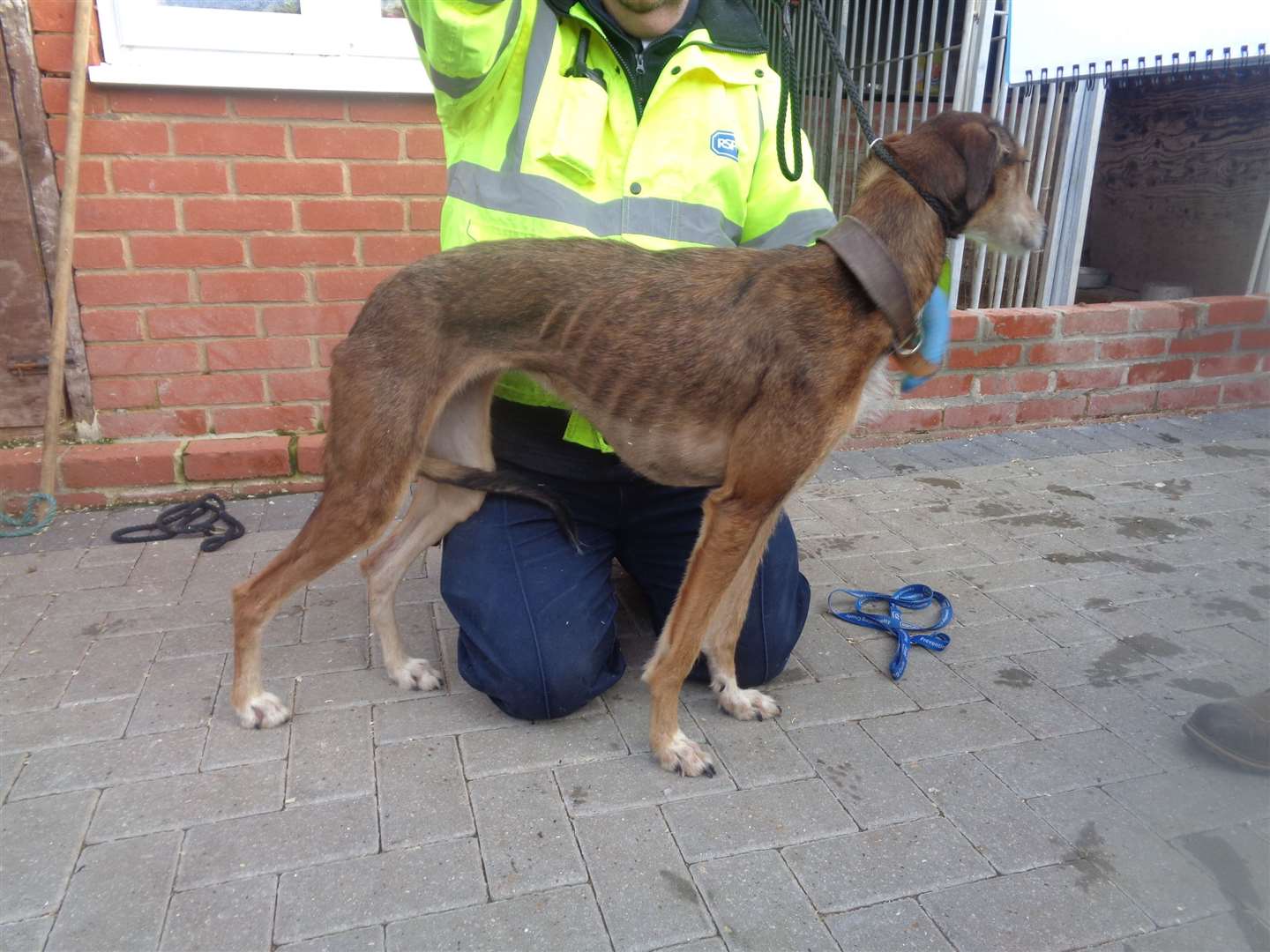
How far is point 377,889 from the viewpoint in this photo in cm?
220

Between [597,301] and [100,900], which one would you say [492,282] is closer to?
[597,301]

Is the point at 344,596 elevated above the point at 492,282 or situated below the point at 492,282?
below

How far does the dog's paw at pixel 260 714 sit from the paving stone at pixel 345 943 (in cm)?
93

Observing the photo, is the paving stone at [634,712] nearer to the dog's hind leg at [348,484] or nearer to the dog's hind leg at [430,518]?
the dog's hind leg at [430,518]

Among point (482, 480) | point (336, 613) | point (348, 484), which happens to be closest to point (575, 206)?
point (482, 480)

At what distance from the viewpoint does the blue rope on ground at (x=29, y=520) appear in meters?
4.23

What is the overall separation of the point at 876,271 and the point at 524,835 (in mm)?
1807

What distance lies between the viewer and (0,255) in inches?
167

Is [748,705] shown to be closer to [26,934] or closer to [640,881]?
[640,881]

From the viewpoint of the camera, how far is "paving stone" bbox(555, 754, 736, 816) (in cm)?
254

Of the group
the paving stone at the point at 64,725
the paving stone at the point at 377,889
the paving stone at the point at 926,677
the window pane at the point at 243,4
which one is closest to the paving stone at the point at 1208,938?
the paving stone at the point at 926,677

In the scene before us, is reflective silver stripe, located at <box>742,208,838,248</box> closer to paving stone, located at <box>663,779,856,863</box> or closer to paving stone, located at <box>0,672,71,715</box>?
paving stone, located at <box>663,779,856,863</box>

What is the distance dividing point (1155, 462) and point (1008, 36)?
272cm

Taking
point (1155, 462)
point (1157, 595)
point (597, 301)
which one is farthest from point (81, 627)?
point (1155, 462)
